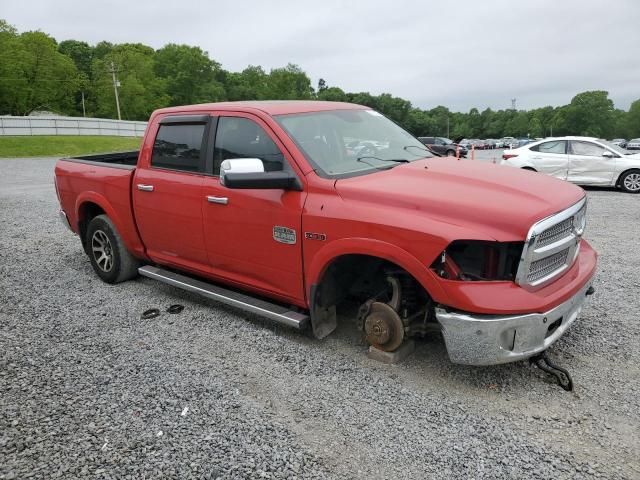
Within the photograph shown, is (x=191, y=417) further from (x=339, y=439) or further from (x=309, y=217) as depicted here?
(x=309, y=217)

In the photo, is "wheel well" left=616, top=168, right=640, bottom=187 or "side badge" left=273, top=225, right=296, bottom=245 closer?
"side badge" left=273, top=225, right=296, bottom=245

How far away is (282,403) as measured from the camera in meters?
3.16

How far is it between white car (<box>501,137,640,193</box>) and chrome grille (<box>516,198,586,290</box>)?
1014cm

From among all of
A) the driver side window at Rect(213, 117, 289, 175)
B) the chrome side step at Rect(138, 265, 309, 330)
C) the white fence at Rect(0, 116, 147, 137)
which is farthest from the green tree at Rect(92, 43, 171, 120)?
the driver side window at Rect(213, 117, 289, 175)

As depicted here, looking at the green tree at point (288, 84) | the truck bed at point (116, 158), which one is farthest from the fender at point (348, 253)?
the green tree at point (288, 84)

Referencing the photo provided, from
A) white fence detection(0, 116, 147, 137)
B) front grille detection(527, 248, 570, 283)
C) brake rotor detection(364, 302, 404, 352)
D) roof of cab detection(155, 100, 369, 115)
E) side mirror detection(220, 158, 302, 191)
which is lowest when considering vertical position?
brake rotor detection(364, 302, 404, 352)

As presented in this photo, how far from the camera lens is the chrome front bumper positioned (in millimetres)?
2941

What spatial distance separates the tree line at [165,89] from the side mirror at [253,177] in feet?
95.9

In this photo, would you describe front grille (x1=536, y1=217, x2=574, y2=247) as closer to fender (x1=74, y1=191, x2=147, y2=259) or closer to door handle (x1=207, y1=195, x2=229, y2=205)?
door handle (x1=207, y1=195, x2=229, y2=205)

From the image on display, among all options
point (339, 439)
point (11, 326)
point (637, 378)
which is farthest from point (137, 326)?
point (637, 378)

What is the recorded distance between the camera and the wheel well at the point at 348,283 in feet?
11.5

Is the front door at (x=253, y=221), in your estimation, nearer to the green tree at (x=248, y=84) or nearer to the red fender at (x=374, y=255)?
the red fender at (x=374, y=255)

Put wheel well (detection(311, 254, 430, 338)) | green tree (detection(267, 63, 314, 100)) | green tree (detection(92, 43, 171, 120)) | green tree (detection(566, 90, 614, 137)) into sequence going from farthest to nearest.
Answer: green tree (detection(566, 90, 614, 137)) < green tree (detection(267, 63, 314, 100)) < green tree (detection(92, 43, 171, 120)) < wheel well (detection(311, 254, 430, 338))

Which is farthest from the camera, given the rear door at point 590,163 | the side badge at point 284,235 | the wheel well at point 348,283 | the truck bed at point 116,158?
the rear door at point 590,163
